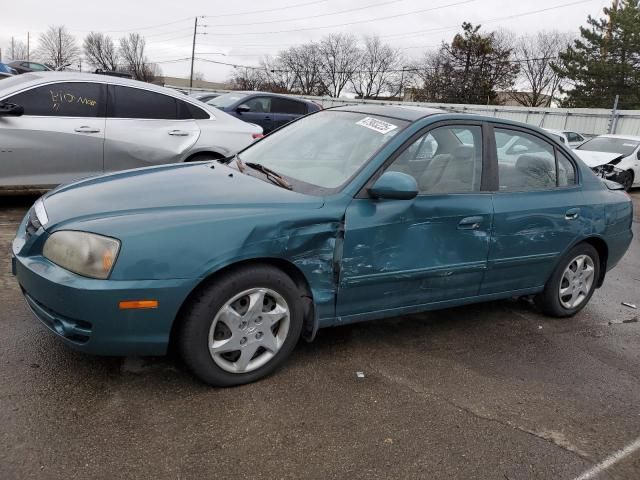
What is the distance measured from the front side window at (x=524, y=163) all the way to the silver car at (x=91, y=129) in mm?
3643

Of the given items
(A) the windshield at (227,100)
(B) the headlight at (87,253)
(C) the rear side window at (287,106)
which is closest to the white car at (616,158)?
(C) the rear side window at (287,106)

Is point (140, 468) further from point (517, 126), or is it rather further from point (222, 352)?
point (517, 126)

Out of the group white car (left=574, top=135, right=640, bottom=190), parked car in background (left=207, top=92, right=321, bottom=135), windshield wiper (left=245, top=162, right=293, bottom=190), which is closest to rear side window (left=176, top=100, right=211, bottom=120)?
windshield wiper (left=245, top=162, right=293, bottom=190)

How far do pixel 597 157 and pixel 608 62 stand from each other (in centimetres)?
2957

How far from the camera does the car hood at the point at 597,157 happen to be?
44.0 ft

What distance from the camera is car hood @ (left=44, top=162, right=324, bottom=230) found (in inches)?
112

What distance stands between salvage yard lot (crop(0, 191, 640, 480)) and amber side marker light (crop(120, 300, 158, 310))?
1.74 feet

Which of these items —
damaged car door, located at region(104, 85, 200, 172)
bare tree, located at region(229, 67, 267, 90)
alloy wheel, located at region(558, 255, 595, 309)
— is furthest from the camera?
bare tree, located at region(229, 67, 267, 90)

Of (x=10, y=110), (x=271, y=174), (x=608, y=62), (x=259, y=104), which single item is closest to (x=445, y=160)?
(x=271, y=174)

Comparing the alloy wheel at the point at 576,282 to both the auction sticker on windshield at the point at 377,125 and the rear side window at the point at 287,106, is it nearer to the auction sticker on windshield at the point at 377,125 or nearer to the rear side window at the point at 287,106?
the auction sticker on windshield at the point at 377,125

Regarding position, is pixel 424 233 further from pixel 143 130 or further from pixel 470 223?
pixel 143 130

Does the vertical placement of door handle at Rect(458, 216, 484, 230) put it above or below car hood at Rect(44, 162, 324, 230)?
below

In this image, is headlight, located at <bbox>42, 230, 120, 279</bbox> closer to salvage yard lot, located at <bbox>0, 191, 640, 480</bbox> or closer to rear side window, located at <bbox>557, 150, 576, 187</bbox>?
salvage yard lot, located at <bbox>0, 191, 640, 480</bbox>

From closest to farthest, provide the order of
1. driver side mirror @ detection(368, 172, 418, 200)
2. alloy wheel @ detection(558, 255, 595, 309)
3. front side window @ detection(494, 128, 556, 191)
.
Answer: driver side mirror @ detection(368, 172, 418, 200)
front side window @ detection(494, 128, 556, 191)
alloy wheel @ detection(558, 255, 595, 309)
